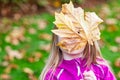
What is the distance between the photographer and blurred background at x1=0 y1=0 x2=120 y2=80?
20.3 feet

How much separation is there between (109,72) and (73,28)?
56 cm

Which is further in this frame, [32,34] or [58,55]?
[32,34]

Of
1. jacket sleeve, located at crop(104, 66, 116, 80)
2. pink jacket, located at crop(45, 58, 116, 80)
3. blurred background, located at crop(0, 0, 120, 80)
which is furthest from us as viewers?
blurred background, located at crop(0, 0, 120, 80)

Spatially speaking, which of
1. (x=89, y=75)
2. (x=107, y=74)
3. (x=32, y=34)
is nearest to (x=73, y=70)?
(x=89, y=75)

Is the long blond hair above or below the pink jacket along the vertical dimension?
above

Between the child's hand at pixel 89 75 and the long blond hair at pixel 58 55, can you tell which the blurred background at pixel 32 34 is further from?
the child's hand at pixel 89 75

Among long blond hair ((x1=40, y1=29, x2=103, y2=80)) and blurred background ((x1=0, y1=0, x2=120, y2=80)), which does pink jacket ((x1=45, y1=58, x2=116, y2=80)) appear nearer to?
long blond hair ((x1=40, y1=29, x2=103, y2=80))

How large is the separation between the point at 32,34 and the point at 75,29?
380 cm

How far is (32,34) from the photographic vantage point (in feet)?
23.6

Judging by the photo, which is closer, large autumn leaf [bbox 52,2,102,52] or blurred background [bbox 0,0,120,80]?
large autumn leaf [bbox 52,2,102,52]

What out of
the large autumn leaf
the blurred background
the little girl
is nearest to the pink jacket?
the little girl

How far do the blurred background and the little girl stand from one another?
7.12 feet

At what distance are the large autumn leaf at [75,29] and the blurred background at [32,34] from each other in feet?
8.07

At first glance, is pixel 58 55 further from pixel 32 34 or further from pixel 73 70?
pixel 32 34
